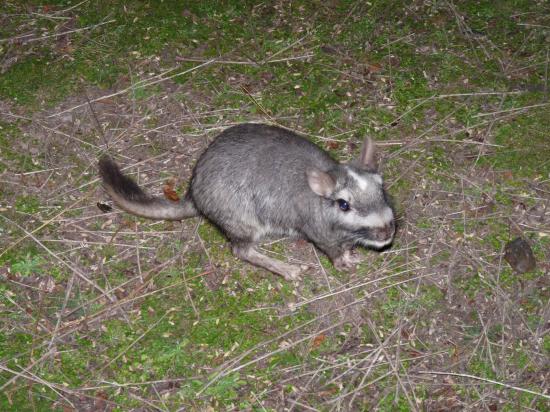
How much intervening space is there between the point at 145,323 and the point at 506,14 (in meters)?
5.58

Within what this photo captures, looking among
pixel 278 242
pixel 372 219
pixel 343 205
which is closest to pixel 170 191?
pixel 278 242

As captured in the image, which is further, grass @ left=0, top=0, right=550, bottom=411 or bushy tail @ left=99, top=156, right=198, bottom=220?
bushy tail @ left=99, top=156, right=198, bottom=220

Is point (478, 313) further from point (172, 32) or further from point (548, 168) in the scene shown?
point (172, 32)

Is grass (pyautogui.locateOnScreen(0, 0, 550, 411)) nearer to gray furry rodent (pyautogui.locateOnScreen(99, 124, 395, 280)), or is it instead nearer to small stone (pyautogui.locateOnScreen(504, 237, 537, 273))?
small stone (pyautogui.locateOnScreen(504, 237, 537, 273))

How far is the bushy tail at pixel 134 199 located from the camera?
193 inches

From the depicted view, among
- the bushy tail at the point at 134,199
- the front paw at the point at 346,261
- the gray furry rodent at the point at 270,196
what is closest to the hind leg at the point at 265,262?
the gray furry rodent at the point at 270,196

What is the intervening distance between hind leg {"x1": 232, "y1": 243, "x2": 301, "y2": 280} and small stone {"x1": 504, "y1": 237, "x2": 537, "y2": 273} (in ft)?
6.30

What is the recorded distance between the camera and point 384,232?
448cm

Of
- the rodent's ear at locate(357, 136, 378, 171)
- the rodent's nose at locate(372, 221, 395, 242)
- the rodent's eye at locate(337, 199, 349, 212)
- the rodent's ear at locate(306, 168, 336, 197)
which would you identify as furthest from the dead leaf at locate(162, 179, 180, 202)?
the rodent's nose at locate(372, 221, 395, 242)

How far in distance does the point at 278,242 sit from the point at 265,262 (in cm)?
35

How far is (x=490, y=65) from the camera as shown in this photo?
253 inches

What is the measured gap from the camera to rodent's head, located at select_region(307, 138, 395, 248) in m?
4.44

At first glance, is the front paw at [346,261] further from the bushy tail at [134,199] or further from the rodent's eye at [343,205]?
the bushy tail at [134,199]

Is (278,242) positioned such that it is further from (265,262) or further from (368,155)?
(368,155)
